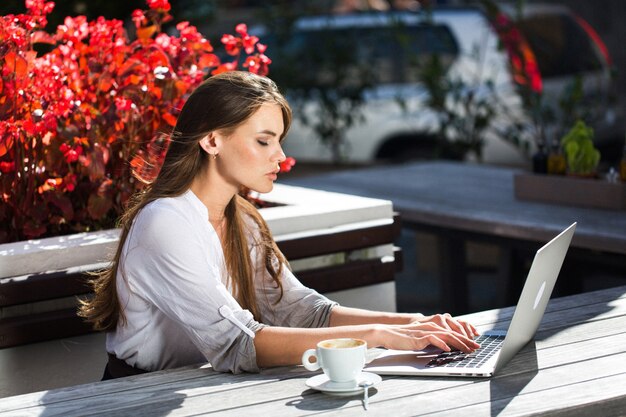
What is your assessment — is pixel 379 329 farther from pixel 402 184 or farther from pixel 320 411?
pixel 402 184

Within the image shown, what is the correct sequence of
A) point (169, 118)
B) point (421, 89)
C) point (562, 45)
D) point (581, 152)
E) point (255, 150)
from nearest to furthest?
point (255, 150)
point (169, 118)
point (581, 152)
point (421, 89)
point (562, 45)

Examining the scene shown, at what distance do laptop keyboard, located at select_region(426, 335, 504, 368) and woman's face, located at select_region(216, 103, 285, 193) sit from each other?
1.99 ft

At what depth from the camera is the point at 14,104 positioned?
11.3ft

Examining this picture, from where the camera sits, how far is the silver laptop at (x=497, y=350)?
7.63 feet

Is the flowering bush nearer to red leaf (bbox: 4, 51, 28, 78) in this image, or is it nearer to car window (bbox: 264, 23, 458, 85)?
Result: red leaf (bbox: 4, 51, 28, 78)

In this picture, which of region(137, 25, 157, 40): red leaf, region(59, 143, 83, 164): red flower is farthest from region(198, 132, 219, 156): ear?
Answer: region(137, 25, 157, 40): red leaf

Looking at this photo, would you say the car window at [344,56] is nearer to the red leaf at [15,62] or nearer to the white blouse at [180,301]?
the red leaf at [15,62]

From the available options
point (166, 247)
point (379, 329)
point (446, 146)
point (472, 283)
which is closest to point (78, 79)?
point (166, 247)

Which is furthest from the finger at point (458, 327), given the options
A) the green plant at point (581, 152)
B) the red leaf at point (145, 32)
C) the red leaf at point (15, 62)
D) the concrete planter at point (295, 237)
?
the green plant at point (581, 152)

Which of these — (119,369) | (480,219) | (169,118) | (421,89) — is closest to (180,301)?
(119,369)

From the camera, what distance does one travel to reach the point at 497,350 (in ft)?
8.21

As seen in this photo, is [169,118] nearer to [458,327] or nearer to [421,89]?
[458,327]

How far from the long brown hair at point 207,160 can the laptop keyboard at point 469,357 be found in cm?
58

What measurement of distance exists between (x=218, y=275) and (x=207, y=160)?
1.00ft
